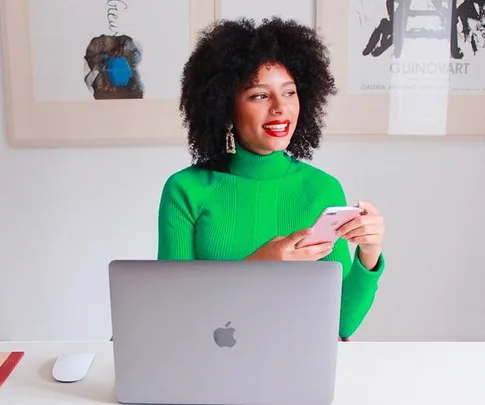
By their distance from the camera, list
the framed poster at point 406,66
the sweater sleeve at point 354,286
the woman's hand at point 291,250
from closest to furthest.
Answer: the woman's hand at point 291,250 < the sweater sleeve at point 354,286 < the framed poster at point 406,66

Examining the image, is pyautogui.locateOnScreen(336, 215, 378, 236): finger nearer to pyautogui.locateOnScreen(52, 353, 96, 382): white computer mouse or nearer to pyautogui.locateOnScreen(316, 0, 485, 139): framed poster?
pyautogui.locateOnScreen(52, 353, 96, 382): white computer mouse

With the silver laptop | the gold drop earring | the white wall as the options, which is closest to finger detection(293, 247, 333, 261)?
the silver laptop

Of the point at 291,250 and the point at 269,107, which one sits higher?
the point at 269,107

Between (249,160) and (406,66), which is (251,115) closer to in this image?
(249,160)

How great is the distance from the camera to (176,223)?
152cm

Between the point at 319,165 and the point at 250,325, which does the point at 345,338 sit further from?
the point at 319,165

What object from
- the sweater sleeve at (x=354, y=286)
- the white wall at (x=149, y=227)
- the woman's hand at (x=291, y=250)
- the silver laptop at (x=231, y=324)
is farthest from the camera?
the white wall at (x=149, y=227)

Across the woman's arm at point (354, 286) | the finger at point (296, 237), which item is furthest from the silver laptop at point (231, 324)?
the woman's arm at point (354, 286)

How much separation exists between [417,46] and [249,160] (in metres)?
1.04

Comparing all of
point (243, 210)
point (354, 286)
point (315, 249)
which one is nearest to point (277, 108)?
point (243, 210)

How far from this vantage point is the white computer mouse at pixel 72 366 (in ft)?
3.55

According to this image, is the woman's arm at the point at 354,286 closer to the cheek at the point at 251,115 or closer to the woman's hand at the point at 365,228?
the woman's hand at the point at 365,228

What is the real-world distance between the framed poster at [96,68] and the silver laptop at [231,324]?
53.8 inches

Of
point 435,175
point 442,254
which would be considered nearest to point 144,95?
point 435,175
